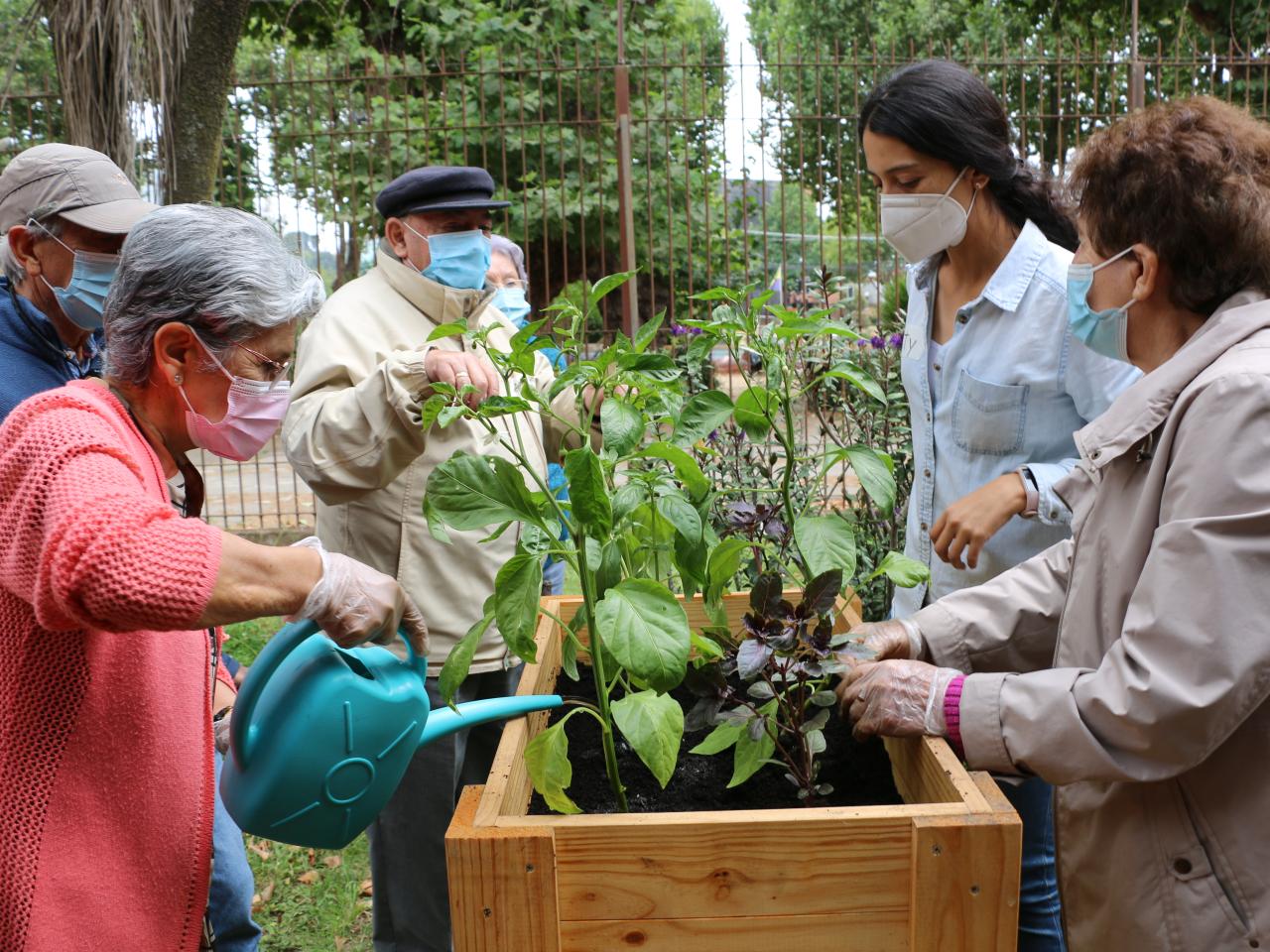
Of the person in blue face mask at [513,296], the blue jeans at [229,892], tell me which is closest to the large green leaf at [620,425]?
the blue jeans at [229,892]

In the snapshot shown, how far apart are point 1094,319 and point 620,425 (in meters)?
0.70

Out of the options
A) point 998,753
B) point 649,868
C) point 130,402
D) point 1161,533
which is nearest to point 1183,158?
point 1161,533

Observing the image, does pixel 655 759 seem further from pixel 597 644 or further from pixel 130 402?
pixel 130 402

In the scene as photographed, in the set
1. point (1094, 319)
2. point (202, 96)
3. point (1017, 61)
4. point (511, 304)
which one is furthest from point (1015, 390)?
point (1017, 61)

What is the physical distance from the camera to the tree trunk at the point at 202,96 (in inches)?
145

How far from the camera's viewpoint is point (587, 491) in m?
1.39

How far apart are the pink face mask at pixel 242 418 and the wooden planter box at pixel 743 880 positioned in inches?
25.9

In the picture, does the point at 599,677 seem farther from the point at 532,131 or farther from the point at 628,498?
the point at 532,131

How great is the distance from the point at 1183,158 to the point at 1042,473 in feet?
2.04

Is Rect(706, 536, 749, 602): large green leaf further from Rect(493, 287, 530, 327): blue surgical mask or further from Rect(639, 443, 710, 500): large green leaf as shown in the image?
Rect(493, 287, 530, 327): blue surgical mask

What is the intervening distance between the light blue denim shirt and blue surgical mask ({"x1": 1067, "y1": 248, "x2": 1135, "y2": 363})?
33 centimetres

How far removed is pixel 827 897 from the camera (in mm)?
1287

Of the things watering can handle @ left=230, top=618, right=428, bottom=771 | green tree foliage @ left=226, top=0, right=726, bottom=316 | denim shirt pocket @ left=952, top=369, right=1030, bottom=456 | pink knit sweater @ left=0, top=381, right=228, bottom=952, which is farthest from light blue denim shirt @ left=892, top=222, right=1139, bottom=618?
green tree foliage @ left=226, top=0, right=726, bottom=316

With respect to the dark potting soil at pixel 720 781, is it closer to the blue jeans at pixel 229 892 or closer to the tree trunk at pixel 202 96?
the blue jeans at pixel 229 892
